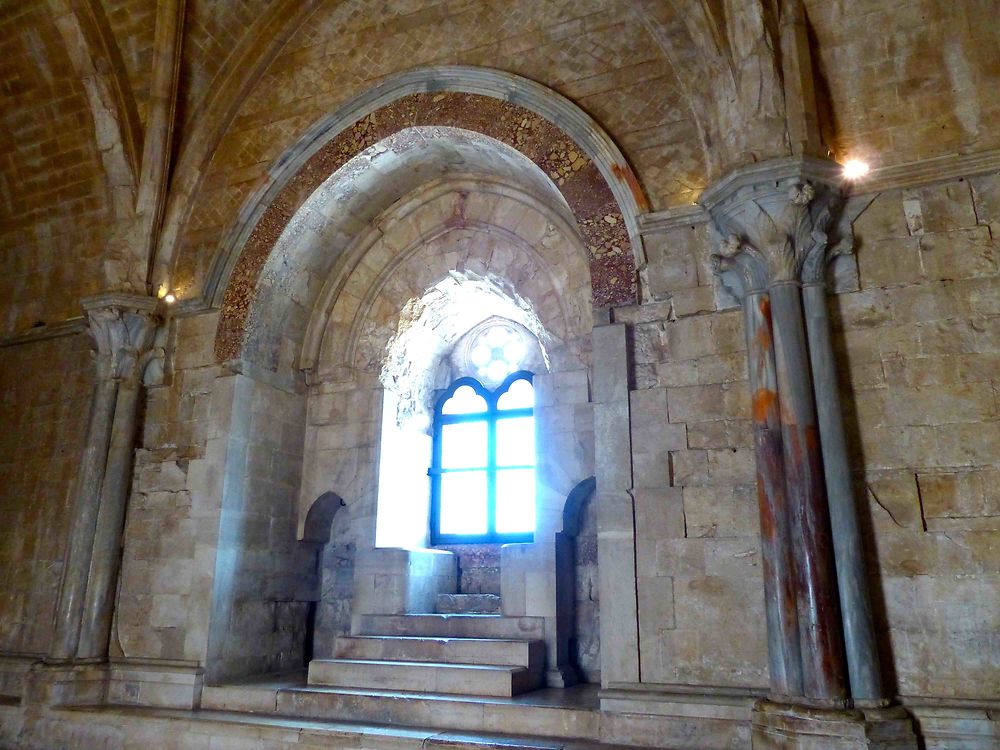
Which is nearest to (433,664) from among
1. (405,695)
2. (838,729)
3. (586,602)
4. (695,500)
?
(405,695)

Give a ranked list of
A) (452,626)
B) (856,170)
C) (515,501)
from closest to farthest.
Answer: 1. (856,170)
2. (452,626)
3. (515,501)

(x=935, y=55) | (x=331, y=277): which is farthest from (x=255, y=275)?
(x=935, y=55)

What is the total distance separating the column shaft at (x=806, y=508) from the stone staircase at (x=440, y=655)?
2065 millimetres

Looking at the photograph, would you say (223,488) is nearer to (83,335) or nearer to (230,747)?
(230,747)

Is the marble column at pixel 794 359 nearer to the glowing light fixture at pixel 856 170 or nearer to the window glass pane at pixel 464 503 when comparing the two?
the glowing light fixture at pixel 856 170

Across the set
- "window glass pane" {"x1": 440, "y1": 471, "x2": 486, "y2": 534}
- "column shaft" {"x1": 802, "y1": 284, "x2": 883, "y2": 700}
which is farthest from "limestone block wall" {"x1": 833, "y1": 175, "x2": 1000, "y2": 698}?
"window glass pane" {"x1": 440, "y1": 471, "x2": 486, "y2": 534}

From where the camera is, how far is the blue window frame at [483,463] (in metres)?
7.10

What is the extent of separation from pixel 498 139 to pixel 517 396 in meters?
2.59

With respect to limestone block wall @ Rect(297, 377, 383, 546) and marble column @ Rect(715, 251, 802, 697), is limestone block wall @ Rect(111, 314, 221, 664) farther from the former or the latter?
marble column @ Rect(715, 251, 802, 697)

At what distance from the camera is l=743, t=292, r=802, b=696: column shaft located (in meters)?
3.92

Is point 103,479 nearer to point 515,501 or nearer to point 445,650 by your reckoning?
point 445,650

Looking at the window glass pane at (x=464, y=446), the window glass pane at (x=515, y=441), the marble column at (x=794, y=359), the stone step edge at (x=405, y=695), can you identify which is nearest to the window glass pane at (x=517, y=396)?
the window glass pane at (x=515, y=441)

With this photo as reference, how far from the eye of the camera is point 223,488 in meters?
6.09

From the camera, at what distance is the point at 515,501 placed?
23.3 feet
